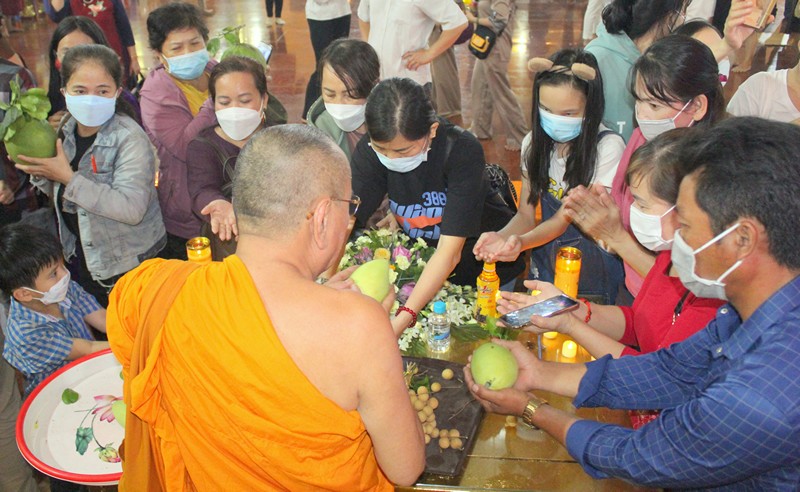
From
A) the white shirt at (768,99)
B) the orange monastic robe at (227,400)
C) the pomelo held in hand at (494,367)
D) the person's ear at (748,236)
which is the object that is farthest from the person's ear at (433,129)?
the white shirt at (768,99)

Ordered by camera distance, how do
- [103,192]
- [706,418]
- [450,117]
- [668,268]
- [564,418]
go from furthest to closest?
[450,117] < [103,192] < [668,268] < [564,418] < [706,418]

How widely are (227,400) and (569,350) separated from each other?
1.35 meters

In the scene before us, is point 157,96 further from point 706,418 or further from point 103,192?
point 706,418

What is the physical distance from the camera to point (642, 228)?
92.5 inches

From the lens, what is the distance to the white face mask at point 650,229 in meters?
2.30

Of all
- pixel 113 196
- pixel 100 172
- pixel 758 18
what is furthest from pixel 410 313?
pixel 758 18

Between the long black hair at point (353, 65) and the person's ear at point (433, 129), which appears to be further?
the long black hair at point (353, 65)

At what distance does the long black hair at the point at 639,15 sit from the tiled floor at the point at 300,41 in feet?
8.09

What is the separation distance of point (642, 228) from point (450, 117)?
Answer: 17.6ft

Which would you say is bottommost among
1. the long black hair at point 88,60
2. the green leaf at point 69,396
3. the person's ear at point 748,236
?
the green leaf at point 69,396

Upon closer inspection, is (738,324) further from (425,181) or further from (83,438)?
(83,438)

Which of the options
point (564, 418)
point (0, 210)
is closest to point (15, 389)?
point (0, 210)

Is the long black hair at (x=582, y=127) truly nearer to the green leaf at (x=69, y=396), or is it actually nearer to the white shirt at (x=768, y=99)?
the white shirt at (x=768, y=99)

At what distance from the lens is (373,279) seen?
7.46ft
